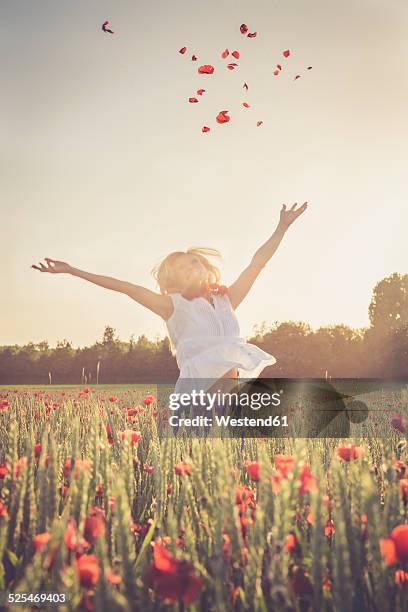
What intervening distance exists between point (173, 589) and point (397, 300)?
166ft

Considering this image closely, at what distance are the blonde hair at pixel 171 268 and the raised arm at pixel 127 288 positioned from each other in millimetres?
188

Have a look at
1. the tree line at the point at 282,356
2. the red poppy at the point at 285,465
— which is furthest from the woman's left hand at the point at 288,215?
the tree line at the point at 282,356

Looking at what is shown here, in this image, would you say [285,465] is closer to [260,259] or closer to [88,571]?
[88,571]

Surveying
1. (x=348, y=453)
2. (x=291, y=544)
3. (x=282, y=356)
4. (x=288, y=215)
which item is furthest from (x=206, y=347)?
(x=282, y=356)

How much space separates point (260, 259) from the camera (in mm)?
6586

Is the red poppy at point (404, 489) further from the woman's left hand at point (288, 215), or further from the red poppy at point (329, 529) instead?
the woman's left hand at point (288, 215)

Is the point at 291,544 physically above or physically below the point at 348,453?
below

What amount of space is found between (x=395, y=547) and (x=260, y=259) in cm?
→ 541

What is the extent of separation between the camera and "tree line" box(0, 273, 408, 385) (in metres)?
34.5

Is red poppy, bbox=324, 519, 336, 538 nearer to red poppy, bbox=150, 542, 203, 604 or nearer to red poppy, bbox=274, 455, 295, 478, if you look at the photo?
red poppy, bbox=274, 455, 295, 478

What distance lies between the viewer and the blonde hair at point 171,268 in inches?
247

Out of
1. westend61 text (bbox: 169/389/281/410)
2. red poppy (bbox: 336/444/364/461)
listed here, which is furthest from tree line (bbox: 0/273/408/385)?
red poppy (bbox: 336/444/364/461)

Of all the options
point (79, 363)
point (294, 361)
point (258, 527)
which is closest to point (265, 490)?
point (258, 527)

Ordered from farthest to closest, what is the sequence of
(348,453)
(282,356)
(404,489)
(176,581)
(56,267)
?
(282,356), (56,267), (348,453), (404,489), (176,581)
